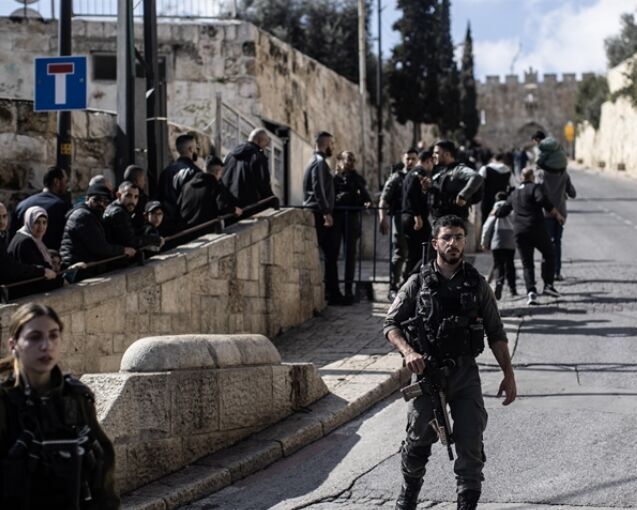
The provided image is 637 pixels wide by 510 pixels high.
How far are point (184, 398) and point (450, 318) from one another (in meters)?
2.28

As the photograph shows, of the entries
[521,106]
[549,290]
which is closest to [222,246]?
[549,290]

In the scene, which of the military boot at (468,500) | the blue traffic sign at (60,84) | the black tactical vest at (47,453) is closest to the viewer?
the black tactical vest at (47,453)

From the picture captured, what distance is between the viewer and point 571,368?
37.3 feet

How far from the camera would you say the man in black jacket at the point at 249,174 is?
13.4 metres

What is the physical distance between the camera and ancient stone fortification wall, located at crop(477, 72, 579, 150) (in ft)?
305

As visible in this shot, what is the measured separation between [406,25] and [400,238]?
3073 centimetres

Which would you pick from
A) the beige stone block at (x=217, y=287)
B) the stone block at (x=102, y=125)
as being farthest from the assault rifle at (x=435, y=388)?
the stone block at (x=102, y=125)

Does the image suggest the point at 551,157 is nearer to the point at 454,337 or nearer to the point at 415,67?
the point at 454,337

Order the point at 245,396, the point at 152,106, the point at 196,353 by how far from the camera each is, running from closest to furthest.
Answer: the point at 196,353 < the point at 245,396 < the point at 152,106

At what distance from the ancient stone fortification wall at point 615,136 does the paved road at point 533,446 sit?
4103 centimetres

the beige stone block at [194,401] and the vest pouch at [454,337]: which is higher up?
the vest pouch at [454,337]

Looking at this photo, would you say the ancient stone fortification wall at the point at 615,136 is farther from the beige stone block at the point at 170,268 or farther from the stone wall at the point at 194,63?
the beige stone block at the point at 170,268

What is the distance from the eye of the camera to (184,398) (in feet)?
27.1

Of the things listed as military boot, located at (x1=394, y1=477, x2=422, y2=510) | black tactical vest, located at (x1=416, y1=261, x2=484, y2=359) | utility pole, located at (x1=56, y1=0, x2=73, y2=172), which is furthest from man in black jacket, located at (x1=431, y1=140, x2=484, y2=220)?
military boot, located at (x1=394, y1=477, x2=422, y2=510)
